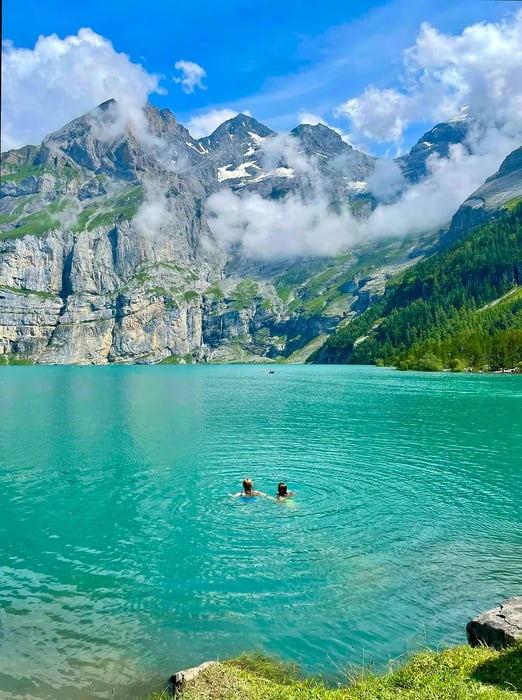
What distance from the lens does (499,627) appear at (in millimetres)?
17609

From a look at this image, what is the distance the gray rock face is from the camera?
17.1 metres

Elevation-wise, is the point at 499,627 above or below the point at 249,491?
above

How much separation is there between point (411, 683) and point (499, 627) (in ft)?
14.6

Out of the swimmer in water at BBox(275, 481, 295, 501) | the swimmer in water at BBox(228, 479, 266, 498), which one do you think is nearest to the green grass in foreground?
the swimmer in water at BBox(275, 481, 295, 501)

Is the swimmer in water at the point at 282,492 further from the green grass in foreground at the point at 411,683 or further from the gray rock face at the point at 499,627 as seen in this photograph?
the gray rock face at the point at 499,627

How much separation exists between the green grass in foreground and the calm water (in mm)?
3176

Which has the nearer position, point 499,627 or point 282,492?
point 499,627

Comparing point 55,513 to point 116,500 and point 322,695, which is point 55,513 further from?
point 322,695

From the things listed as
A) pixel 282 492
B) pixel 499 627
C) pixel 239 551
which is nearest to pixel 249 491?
pixel 282 492

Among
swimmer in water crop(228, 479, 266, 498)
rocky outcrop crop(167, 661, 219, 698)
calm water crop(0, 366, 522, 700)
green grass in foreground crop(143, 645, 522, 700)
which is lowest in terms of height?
calm water crop(0, 366, 522, 700)

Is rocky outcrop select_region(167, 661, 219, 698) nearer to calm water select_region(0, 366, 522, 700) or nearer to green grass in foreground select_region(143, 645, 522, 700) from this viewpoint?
green grass in foreground select_region(143, 645, 522, 700)

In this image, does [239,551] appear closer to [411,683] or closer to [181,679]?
[181,679]

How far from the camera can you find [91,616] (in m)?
23.8

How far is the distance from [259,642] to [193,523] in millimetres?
17136
